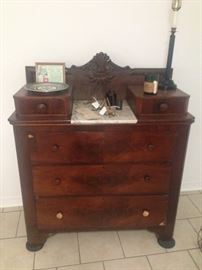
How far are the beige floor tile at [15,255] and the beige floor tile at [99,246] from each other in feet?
1.09

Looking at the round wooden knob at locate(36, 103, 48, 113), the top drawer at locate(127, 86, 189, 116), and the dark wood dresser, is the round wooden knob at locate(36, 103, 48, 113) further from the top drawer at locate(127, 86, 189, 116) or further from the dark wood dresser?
the top drawer at locate(127, 86, 189, 116)

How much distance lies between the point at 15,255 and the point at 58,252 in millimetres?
265

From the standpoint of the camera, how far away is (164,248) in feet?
5.40

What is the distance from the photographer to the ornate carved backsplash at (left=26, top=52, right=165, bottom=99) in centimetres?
158

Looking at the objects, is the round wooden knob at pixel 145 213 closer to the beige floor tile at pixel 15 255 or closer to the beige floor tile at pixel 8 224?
the beige floor tile at pixel 15 255

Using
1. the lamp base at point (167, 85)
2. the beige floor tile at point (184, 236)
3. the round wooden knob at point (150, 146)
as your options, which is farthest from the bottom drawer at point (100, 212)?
the lamp base at point (167, 85)

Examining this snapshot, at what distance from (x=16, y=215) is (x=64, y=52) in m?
1.25

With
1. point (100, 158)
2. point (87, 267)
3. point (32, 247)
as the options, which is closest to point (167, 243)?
point (87, 267)

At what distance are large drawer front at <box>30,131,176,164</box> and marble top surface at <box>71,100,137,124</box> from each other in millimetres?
68

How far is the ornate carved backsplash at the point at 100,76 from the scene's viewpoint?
158cm

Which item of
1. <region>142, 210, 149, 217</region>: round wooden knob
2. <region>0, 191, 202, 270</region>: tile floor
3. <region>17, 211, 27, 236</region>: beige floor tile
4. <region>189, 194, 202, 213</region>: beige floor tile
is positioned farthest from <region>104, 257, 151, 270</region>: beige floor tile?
<region>189, 194, 202, 213</region>: beige floor tile

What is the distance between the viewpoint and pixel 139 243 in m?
1.68

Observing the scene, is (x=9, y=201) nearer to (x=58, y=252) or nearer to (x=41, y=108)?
(x=58, y=252)

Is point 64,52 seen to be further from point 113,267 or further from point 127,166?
point 113,267
